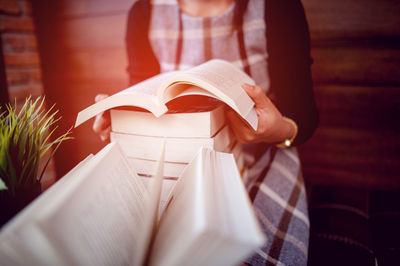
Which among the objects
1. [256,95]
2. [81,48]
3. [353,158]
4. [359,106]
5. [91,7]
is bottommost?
[353,158]

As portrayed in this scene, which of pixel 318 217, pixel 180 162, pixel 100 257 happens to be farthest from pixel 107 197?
pixel 318 217

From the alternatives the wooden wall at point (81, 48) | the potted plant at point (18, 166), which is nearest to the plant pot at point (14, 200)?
the potted plant at point (18, 166)

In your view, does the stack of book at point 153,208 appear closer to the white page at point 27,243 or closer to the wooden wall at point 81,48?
the white page at point 27,243

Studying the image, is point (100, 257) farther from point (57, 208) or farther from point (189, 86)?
point (189, 86)

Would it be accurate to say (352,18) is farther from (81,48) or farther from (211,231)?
(81,48)

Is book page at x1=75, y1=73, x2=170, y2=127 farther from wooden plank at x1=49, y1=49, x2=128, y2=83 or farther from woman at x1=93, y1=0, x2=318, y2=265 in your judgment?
wooden plank at x1=49, y1=49, x2=128, y2=83

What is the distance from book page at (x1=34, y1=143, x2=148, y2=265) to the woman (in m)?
0.26

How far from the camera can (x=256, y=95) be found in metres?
0.51

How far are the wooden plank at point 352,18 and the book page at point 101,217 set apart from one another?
0.94 m

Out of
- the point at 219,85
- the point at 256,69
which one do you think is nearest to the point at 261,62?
the point at 256,69

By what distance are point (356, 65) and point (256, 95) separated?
69 centimetres

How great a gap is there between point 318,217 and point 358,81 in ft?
1.90

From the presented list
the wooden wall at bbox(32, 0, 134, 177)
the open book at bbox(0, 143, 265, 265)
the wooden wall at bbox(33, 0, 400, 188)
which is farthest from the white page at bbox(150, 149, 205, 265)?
the wooden wall at bbox(32, 0, 134, 177)

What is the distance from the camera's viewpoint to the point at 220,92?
393mm
